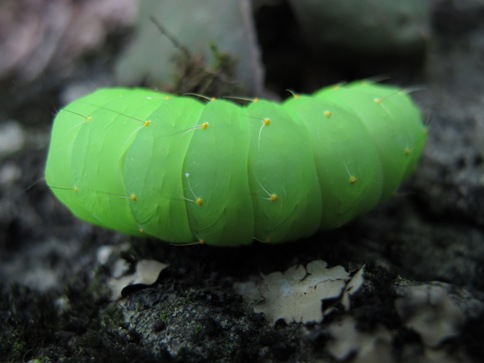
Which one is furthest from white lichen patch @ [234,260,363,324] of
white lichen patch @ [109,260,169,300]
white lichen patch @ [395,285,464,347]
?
white lichen patch @ [109,260,169,300]

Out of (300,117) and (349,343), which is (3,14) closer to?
(300,117)

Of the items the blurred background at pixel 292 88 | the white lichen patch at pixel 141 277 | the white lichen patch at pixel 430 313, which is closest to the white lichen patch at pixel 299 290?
the blurred background at pixel 292 88

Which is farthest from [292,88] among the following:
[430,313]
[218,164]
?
[430,313]

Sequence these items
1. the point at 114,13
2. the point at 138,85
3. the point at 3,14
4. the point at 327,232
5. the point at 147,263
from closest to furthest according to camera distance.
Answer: the point at 147,263 < the point at 327,232 < the point at 138,85 < the point at 114,13 < the point at 3,14

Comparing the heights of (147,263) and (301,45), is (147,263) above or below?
below

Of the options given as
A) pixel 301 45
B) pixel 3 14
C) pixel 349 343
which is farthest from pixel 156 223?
pixel 3 14

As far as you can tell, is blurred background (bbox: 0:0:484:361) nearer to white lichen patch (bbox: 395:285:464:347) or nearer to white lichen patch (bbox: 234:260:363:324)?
white lichen patch (bbox: 234:260:363:324)
